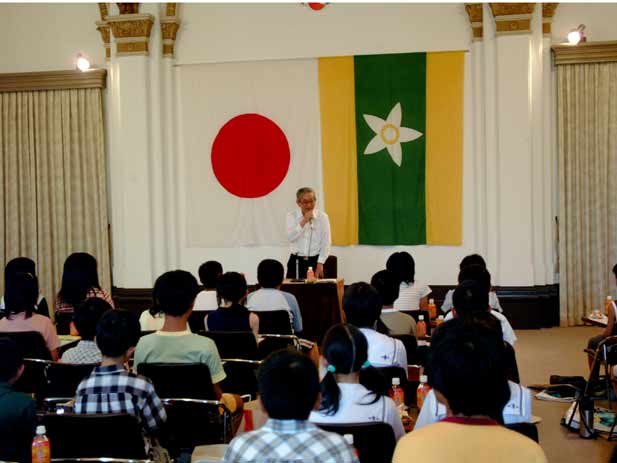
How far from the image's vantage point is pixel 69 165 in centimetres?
1016

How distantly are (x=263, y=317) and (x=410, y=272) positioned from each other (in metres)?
1.26

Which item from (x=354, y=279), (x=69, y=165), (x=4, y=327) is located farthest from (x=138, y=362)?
(x=69, y=165)

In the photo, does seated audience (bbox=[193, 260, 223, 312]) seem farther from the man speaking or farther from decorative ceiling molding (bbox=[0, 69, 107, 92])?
decorative ceiling molding (bbox=[0, 69, 107, 92])

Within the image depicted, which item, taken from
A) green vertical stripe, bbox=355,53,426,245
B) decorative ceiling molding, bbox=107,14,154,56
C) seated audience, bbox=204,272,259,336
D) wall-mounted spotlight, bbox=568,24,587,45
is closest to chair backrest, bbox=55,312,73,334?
seated audience, bbox=204,272,259,336

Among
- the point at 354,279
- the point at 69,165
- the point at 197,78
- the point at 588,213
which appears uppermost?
the point at 197,78

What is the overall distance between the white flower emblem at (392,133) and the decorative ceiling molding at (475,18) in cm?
120

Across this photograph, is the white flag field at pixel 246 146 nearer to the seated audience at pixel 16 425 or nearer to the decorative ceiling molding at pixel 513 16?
the decorative ceiling molding at pixel 513 16

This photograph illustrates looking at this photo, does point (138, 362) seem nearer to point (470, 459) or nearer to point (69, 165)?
point (470, 459)

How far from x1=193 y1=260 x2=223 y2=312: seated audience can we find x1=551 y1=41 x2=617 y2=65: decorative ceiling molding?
525cm

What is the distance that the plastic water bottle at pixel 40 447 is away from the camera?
281 cm

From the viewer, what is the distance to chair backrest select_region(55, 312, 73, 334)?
219 inches

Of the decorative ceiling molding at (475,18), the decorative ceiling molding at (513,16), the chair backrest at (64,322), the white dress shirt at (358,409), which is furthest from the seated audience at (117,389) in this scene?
the decorative ceiling molding at (475,18)

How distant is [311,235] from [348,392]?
5807mm

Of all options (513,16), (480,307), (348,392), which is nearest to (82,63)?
(513,16)
